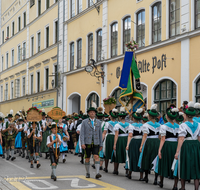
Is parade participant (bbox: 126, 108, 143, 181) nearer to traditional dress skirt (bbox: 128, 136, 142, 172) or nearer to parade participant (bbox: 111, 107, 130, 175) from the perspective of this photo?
traditional dress skirt (bbox: 128, 136, 142, 172)

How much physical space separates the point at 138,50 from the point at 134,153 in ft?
33.3

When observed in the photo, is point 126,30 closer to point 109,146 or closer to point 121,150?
point 109,146

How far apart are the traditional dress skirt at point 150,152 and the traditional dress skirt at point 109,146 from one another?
6.90 ft

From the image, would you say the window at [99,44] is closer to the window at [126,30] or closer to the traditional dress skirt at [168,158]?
the window at [126,30]

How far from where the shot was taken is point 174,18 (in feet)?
57.5

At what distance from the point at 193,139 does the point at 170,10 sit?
35.4 ft

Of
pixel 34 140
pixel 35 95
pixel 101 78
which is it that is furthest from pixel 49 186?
pixel 35 95

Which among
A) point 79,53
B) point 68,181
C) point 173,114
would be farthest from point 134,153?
point 79,53

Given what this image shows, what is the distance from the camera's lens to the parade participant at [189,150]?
323 inches

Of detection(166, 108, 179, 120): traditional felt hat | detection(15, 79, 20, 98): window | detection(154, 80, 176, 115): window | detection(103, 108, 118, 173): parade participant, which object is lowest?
detection(103, 108, 118, 173): parade participant

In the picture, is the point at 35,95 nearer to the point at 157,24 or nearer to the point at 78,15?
the point at 78,15

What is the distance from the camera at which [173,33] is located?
17.6 m

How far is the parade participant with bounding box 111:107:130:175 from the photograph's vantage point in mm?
11273

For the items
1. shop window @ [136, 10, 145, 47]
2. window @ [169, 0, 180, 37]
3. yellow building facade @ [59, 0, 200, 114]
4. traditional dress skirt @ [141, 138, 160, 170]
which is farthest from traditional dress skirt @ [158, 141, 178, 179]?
shop window @ [136, 10, 145, 47]
